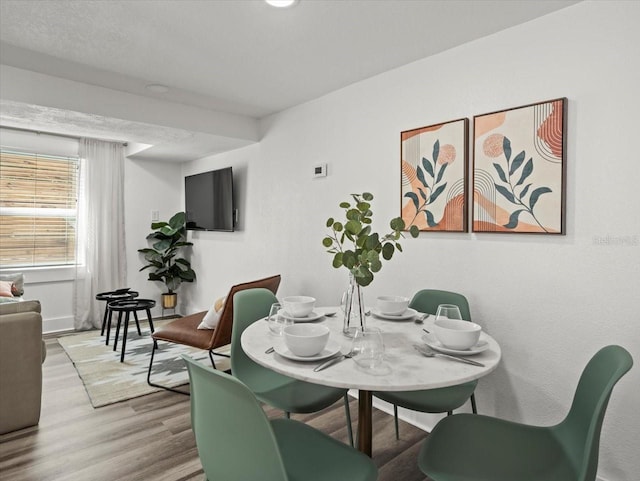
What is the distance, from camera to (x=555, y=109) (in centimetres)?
200

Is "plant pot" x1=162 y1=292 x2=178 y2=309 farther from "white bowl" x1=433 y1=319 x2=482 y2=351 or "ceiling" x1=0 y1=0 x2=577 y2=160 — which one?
"white bowl" x1=433 y1=319 x2=482 y2=351

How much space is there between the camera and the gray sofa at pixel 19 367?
2416 millimetres

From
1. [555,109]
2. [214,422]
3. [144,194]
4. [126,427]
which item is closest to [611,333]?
[555,109]

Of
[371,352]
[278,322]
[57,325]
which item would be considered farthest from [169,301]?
[371,352]

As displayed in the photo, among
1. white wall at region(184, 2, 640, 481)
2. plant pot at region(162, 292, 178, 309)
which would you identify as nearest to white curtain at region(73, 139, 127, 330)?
plant pot at region(162, 292, 178, 309)

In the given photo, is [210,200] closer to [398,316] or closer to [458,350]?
[398,316]

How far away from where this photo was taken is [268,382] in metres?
2.07

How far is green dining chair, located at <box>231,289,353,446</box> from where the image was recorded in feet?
6.08

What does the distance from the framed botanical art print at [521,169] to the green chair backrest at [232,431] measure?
69.6 inches

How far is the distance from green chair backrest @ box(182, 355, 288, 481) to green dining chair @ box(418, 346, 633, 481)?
0.61 meters

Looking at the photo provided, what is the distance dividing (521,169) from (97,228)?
4.82 meters

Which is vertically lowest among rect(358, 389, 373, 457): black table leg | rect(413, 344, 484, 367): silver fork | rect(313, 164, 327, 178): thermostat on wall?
rect(358, 389, 373, 457): black table leg

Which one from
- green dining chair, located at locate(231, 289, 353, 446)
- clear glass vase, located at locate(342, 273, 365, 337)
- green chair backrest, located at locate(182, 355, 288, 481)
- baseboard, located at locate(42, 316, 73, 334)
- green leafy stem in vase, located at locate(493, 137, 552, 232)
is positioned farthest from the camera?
baseboard, located at locate(42, 316, 73, 334)

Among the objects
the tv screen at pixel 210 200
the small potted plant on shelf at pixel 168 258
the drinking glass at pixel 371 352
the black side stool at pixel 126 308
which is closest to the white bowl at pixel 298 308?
the drinking glass at pixel 371 352
